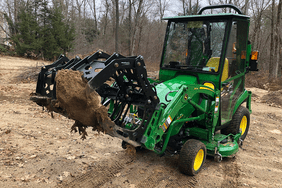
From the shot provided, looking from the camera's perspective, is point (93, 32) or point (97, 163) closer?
point (97, 163)

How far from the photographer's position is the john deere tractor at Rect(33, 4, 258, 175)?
10.9ft

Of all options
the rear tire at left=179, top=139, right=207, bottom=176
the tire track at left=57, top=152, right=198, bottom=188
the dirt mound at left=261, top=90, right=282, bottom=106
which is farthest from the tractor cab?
the dirt mound at left=261, top=90, right=282, bottom=106

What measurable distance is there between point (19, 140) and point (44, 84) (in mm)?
2228

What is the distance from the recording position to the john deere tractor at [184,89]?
3.34 m

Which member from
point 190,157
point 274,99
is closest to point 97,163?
point 190,157

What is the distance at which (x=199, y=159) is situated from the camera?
4191 mm

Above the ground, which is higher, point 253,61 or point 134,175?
point 253,61

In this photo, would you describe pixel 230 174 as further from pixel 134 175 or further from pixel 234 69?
pixel 234 69

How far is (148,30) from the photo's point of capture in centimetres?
2959

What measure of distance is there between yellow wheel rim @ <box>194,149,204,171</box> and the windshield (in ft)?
5.31

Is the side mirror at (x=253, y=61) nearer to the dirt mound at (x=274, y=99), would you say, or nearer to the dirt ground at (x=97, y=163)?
the dirt ground at (x=97, y=163)

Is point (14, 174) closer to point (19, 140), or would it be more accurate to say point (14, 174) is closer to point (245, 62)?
point (19, 140)

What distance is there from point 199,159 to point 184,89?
1.37 metres

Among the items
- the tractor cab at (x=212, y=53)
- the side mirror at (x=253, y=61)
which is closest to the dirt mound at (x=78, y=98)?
the tractor cab at (x=212, y=53)
